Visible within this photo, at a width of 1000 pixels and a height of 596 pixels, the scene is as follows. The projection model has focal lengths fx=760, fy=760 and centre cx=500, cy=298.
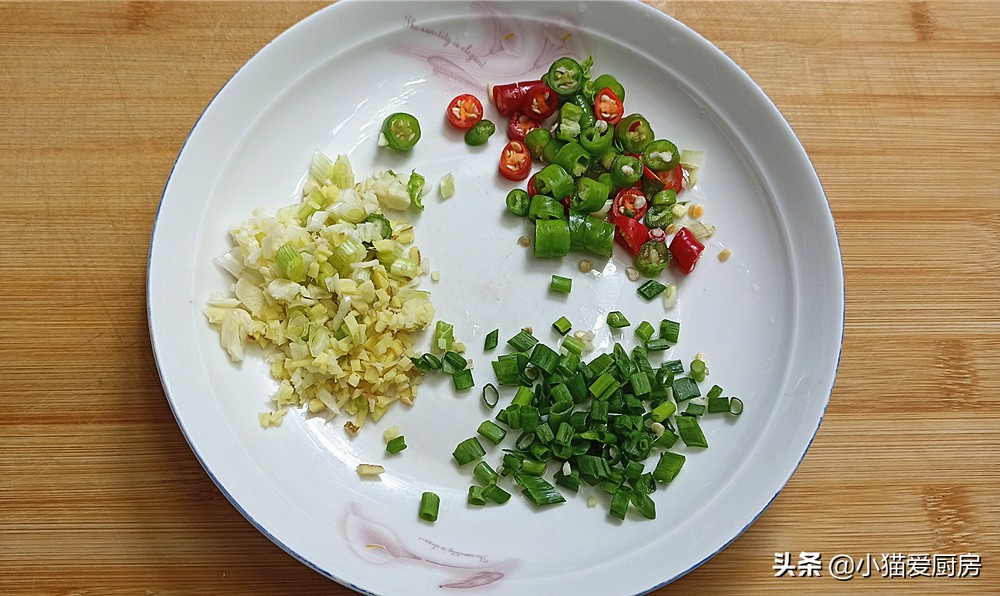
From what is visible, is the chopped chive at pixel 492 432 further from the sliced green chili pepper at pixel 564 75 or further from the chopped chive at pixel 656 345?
the sliced green chili pepper at pixel 564 75

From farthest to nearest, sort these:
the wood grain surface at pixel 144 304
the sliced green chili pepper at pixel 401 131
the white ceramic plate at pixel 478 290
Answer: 1. the sliced green chili pepper at pixel 401 131
2. the wood grain surface at pixel 144 304
3. the white ceramic plate at pixel 478 290

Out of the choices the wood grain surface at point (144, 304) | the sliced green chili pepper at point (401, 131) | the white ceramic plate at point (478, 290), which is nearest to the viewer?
the white ceramic plate at point (478, 290)

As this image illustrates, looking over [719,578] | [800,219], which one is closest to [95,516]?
[719,578]

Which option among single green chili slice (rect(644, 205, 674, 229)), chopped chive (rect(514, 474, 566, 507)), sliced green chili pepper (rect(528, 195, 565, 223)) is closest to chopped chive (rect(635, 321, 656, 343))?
single green chili slice (rect(644, 205, 674, 229))

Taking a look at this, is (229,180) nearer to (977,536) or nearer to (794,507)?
(794,507)

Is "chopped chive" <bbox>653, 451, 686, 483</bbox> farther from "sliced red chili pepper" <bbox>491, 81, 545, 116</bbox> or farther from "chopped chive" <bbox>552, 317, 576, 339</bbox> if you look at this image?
"sliced red chili pepper" <bbox>491, 81, 545, 116</bbox>

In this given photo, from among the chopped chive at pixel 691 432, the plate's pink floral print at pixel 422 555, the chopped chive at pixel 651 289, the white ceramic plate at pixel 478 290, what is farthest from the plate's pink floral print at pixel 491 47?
the plate's pink floral print at pixel 422 555

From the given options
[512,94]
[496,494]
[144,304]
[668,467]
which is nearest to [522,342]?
[496,494]
